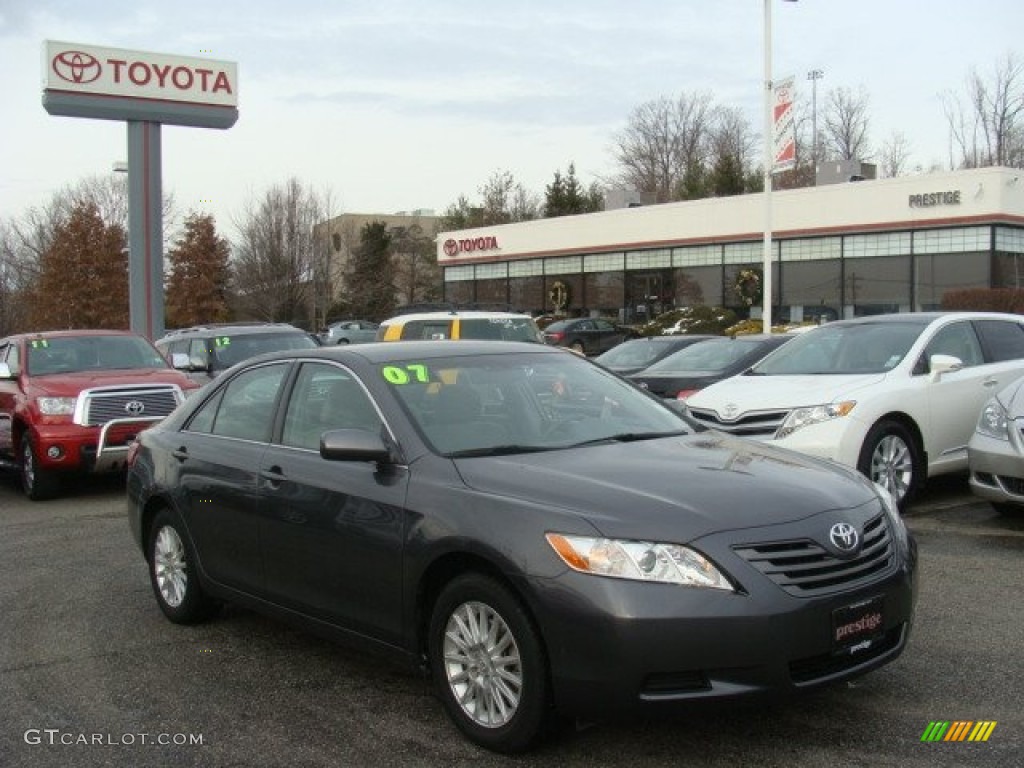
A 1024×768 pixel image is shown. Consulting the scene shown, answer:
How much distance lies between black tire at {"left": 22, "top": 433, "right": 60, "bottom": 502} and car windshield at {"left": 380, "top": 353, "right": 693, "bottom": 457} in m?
7.01

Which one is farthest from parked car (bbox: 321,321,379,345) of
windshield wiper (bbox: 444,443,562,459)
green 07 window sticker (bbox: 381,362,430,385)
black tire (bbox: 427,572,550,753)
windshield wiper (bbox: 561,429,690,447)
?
black tire (bbox: 427,572,550,753)

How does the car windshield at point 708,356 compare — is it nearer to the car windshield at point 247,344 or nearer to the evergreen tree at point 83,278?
the car windshield at point 247,344

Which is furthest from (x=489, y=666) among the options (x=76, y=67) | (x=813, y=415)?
(x=76, y=67)

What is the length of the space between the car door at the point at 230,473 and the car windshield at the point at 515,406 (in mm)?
912

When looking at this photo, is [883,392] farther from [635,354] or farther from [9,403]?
[9,403]

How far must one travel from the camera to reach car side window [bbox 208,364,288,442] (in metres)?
5.35

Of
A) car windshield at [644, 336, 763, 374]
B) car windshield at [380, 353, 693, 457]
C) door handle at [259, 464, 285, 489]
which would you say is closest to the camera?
car windshield at [380, 353, 693, 457]

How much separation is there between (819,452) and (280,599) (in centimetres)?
454

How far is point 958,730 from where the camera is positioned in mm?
4047

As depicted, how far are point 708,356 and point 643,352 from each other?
2.13 m

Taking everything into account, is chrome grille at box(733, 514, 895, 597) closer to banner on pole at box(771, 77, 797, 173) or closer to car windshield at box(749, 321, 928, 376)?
car windshield at box(749, 321, 928, 376)

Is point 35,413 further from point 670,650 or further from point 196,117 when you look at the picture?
point 196,117

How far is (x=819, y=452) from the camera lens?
26.0 feet

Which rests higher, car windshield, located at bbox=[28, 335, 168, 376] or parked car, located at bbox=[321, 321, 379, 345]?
parked car, located at bbox=[321, 321, 379, 345]
